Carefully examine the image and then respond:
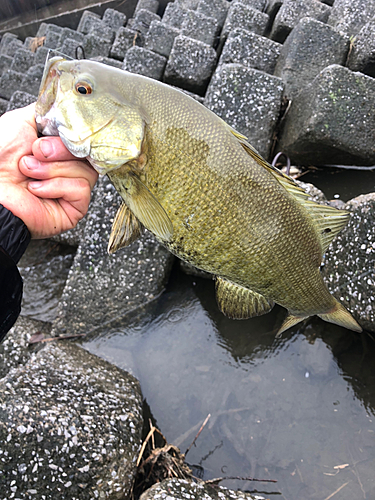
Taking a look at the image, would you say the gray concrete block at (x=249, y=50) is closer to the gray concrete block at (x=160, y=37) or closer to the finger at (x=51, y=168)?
the gray concrete block at (x=160, y=37)

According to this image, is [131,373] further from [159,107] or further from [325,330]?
[159,107]

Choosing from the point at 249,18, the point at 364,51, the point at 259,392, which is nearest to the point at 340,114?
the point at 364,51

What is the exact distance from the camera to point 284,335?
255cm

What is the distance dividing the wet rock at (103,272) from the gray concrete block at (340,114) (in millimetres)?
1675

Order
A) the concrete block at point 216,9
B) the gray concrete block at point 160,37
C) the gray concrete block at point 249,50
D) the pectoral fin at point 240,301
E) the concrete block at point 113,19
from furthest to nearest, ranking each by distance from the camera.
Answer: the concrete block at point 113,19
the concrete block at point 216,9
the gray concrete block at point 160,37
the gray concrete block at point 249,50
the pectoral fin at point 240,301

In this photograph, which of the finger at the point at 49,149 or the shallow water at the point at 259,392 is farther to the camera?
the shallow water at the point at 259,392

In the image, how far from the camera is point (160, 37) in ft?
14.8

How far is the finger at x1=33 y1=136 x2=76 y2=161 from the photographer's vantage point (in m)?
1.37

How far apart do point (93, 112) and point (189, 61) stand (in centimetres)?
283

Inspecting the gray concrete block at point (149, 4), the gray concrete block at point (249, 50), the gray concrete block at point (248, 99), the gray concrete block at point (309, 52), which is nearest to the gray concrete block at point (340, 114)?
the gray concrete block at point (248, 99)

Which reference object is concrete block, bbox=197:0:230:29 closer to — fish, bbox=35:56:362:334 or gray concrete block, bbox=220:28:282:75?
gray concrete block, bbox=220:28:282:75

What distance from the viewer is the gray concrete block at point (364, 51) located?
10.3 ft

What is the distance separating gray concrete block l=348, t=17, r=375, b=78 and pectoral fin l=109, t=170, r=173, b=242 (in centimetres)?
312

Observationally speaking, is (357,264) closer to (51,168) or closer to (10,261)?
(51,168)
